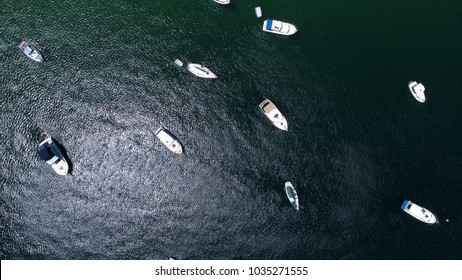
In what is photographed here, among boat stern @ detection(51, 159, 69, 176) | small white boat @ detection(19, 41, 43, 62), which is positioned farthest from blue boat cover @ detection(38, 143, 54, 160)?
small white boat @ detection(19, 41, 43, 62)

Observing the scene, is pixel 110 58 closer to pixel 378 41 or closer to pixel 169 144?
pixel 169 144

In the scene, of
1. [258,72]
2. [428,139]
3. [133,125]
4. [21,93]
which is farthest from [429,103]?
[21,93]

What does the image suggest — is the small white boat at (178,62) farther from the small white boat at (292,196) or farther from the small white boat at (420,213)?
the small white boat at (420,213)

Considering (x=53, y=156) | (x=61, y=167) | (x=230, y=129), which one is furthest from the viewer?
(x=230, y=129)

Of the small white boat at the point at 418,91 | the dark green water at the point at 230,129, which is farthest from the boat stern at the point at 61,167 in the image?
the small white boat at the point at 418,91

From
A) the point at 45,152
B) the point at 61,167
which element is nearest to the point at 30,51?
the point at 45,152

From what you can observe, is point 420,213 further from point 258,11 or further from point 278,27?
point 258,11

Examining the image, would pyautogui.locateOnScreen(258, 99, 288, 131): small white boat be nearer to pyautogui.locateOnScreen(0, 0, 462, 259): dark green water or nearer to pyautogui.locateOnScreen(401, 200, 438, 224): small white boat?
pyautogui.locateOnScreen(0, 0, 462, 259): dark green water
